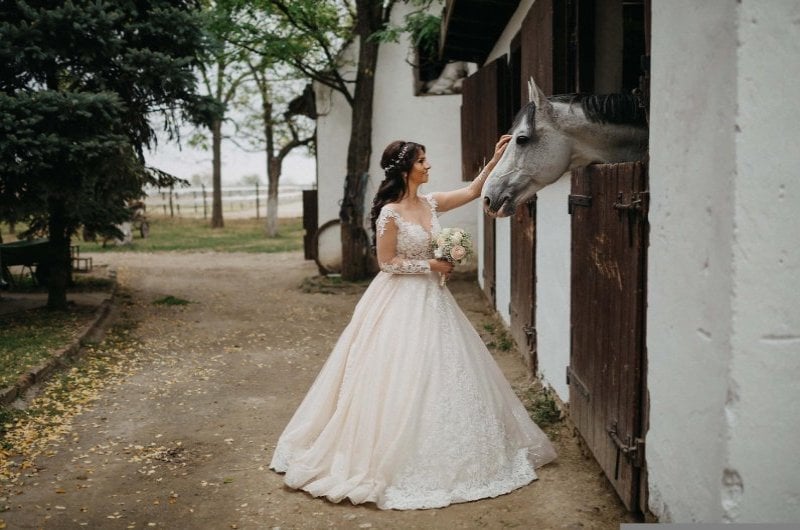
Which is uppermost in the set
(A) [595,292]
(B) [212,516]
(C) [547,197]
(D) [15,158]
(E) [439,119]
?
(E) [439,119]

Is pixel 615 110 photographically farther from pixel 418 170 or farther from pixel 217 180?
pixel 217 180

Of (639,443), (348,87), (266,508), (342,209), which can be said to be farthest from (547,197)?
(348,87)

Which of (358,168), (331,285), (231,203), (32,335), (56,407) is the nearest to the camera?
(56,407)

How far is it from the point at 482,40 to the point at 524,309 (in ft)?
13.7

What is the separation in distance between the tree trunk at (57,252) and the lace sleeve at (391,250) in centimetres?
692

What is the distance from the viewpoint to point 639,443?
142 inches

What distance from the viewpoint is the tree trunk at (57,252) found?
10.2m

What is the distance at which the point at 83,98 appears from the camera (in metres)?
8.68

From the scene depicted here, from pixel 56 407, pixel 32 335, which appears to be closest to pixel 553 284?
pixel 56 407

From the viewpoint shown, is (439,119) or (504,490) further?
(439,119)

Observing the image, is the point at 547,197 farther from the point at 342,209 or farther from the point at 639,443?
the point at 342,209

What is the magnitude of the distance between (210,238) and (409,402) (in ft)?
67.7

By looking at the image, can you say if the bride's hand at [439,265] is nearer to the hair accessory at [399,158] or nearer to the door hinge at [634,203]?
the hair accessory at [399,158]

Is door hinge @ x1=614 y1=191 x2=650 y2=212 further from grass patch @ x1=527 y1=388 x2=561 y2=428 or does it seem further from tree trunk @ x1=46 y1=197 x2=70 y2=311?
tree trunk @ x1=46 y1=197 x2=70 y2=311
